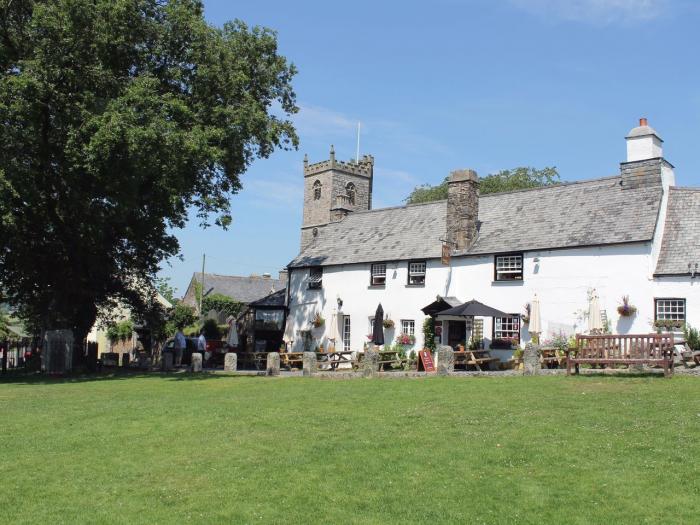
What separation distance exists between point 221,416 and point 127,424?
6.10 feet

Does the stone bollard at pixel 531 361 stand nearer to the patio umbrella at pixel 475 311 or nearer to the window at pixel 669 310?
the patio umbrella at pixel 475 311

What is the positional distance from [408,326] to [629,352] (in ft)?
45.6

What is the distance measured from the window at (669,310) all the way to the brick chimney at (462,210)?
8.53 meters

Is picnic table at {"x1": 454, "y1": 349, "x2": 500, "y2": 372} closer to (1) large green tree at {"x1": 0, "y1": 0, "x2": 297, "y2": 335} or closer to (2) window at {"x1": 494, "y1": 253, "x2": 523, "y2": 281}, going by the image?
(2) window at {"x1": 494, "y1": 253, "x2": 523, "y2": 281}

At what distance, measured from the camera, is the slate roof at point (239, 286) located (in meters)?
68.9

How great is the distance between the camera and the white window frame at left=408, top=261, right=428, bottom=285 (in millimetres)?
32241

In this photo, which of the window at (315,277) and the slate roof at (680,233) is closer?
the slate roof at (680,233)

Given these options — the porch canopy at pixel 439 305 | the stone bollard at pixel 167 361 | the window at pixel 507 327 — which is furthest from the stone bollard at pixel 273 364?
the window at pixel 507 327

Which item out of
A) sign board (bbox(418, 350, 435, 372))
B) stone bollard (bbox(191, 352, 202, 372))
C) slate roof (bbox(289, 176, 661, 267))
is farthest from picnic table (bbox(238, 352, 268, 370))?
sign board (bbox(418, 350, 435, 372))

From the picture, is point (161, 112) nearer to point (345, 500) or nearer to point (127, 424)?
point (127, 424)

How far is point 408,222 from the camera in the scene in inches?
1411

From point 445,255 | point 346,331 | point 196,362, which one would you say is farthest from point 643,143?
point 196,362

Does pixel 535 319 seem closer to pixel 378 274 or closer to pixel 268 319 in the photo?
pixel 378 274

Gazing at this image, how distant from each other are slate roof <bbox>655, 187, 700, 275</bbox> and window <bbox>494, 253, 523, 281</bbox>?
5.38 meters
